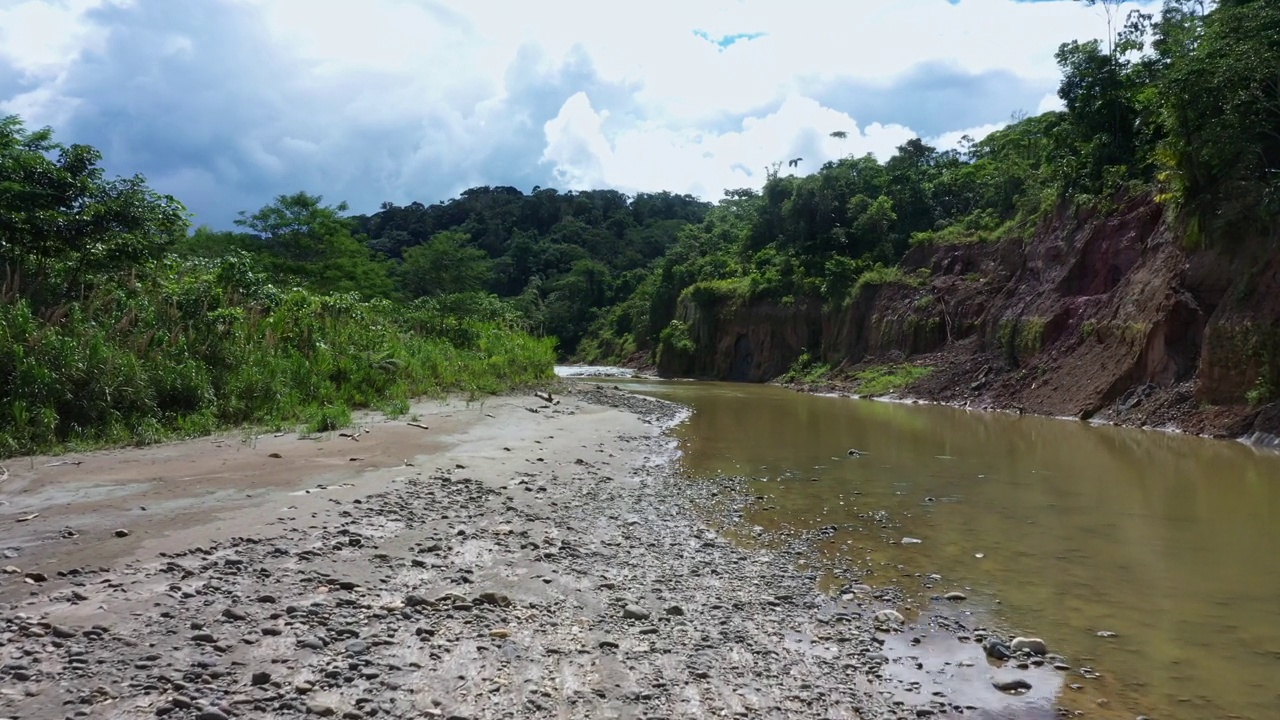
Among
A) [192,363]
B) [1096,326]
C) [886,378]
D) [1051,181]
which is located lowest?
[886,378]

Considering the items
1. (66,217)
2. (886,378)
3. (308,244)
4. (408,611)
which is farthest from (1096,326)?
(308,244)

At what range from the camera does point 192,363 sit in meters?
13.2

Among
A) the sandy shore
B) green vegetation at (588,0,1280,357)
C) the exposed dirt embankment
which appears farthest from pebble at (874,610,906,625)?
green vegetation at (588,0,1280,357)

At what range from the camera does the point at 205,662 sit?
4375 millimetres

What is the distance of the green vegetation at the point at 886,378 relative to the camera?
33.6 meters

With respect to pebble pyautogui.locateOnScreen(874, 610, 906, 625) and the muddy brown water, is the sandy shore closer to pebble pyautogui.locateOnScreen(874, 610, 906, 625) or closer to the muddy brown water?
pebble pyautogui.locateOnScreen(874, 610, 906, 625)

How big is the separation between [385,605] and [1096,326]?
25.7 m

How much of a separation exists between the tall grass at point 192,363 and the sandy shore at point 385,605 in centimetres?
173

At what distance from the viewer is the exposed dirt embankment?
1791 cm

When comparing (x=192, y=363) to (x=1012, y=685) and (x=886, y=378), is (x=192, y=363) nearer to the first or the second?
(x=1012, y=685)

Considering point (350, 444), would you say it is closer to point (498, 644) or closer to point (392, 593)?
point (392, 593)

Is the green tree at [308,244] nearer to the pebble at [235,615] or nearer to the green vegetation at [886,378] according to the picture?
the green vegetation at [886,378]

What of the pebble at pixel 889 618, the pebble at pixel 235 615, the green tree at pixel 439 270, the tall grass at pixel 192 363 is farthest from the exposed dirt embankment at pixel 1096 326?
the green tree at pixel 439 270

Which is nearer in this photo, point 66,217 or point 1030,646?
point 1030,646
